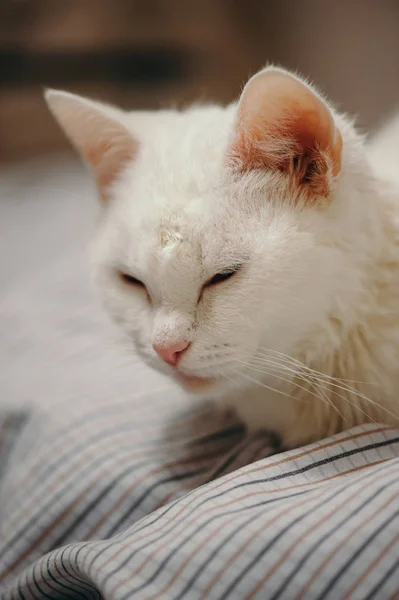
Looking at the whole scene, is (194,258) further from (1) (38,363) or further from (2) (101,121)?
(1) (38,363)

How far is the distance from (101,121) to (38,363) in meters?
0.45

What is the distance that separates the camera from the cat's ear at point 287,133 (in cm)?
58

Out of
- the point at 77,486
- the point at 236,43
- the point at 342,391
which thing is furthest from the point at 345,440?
the point at 236,43

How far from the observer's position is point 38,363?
1.02m

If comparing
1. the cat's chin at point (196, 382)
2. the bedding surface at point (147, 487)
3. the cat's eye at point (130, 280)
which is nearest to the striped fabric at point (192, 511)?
the bedding surface at point (147, 487)

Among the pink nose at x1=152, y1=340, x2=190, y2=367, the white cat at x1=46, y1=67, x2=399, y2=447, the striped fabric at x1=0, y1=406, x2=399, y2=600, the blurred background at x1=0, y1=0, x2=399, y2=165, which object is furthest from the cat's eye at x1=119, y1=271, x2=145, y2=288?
the blurred background at x1=0, y1=0, x2=399, y2=165

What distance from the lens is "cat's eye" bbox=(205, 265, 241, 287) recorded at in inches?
24.5

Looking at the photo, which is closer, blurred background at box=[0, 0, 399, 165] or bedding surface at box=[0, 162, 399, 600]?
bedding surface at box=[0, 162, 399, 600]

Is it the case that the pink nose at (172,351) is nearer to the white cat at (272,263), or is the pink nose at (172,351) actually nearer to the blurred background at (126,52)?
the white cat at (272,263)

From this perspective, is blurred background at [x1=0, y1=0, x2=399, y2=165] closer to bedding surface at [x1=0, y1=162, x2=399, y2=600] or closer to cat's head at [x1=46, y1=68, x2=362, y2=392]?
bedding surface at [x1=0, y1=162, x2=399, y2=600]

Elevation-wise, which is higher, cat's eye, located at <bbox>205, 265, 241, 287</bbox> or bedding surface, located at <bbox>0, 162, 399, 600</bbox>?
cat's eye, located at <bbox>205, 265, 241, 287</bbox>

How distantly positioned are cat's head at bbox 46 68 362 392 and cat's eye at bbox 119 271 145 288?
Result: 0.07 feet

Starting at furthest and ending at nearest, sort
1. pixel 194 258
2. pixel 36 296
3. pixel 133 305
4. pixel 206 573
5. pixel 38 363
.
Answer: pixel 36 296, pixel 38 363, pixel 133 305, pixel 194 258, pixel 206 573

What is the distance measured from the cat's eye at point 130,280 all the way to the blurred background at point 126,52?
1.56m
